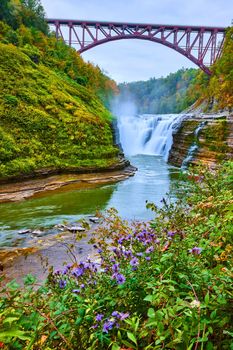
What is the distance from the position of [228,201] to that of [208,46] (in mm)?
31576

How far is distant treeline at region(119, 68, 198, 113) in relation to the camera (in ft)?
247

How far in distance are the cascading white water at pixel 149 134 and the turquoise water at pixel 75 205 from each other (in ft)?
32.3

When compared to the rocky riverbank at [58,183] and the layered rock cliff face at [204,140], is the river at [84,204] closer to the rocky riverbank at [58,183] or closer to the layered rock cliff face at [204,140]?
the rocky riverbank at [58,183]

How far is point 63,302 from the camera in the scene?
152 cm

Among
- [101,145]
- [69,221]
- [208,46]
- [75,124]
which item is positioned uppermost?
[208,46]

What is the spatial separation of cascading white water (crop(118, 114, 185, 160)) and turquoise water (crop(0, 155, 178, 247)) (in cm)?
986

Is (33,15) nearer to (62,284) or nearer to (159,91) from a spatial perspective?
(62,284)

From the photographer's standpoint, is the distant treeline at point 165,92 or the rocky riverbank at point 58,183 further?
the distant treeline at point 165,92

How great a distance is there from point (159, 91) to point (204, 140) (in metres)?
76.6

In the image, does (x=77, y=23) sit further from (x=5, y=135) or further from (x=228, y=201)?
(x=228, y=201)

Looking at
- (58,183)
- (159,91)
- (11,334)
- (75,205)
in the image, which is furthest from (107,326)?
(159,91)

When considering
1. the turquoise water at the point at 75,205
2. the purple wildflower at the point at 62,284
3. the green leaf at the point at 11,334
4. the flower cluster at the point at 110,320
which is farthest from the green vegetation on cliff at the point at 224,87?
the green leaf at the point at 11,334

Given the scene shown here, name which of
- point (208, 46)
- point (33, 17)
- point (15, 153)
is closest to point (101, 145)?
point (15, 153)

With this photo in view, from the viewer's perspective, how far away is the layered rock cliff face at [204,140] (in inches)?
587
